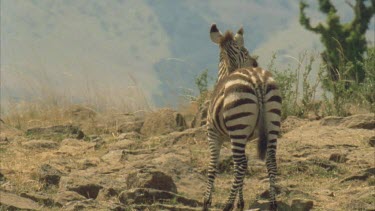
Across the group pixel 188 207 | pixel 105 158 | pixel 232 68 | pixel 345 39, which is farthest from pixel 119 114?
pixel 345 39

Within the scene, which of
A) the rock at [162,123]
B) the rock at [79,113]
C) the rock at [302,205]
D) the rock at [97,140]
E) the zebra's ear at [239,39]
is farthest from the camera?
the rock at [79,113]

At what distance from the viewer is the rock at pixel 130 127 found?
1608 centimetres

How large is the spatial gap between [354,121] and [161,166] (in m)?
4.78

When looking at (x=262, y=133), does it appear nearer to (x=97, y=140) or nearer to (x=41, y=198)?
(x=41, y=198)

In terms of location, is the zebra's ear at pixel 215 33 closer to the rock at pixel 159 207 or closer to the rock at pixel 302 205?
the rock at pixel 159 207

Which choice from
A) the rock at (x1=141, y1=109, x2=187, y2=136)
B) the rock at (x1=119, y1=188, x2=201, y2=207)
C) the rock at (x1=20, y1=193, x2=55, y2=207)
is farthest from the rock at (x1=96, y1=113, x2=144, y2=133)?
the rock at (x1=119, y1=188, x2=201, y2=207)

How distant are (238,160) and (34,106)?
10765 mm

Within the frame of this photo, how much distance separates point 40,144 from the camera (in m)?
14.0

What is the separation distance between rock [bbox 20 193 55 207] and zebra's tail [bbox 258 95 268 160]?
2646 millimetres

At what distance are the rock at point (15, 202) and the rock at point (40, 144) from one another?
4481 millimetres

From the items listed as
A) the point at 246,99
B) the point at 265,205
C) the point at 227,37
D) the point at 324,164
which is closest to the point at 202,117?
the point at 324,164

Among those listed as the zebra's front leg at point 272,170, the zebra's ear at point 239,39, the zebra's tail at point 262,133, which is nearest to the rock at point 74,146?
the zebra's ear at point 239,39

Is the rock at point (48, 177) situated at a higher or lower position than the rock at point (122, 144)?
lower

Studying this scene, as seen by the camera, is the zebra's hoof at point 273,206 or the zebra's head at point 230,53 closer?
the zebra's hoof at point 273,206
